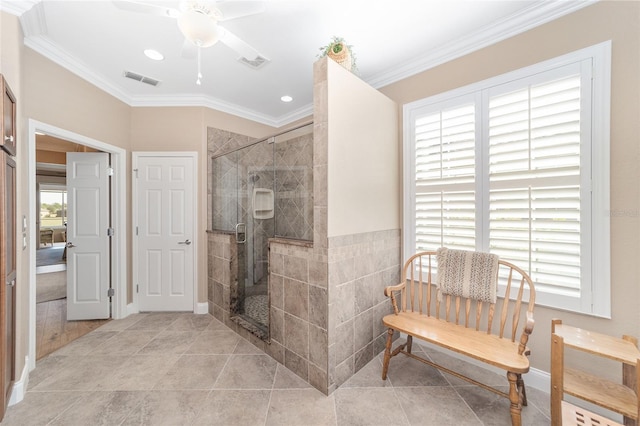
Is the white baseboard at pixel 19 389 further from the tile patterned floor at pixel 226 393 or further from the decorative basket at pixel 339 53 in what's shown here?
the decorative basket at pixel 339 53

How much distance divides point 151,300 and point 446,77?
424 cm

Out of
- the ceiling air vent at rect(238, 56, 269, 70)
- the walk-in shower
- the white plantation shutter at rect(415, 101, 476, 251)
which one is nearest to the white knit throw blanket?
the white plantation shutter at rect(415, 101, 476, 251)

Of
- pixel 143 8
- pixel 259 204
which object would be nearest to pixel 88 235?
pixel 259 204

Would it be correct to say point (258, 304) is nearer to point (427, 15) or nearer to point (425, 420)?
point (425, 420)

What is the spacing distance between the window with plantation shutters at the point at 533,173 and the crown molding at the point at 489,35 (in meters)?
Result: 0.33

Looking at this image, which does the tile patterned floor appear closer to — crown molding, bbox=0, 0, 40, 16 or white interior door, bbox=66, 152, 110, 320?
white interior door, bbox=66, 152, 110, 320

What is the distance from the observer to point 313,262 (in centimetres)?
186

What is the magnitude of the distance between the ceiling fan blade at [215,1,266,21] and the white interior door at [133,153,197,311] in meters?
2.15

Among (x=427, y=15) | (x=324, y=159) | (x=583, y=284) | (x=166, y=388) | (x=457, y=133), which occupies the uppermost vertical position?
(x=427, y=15)

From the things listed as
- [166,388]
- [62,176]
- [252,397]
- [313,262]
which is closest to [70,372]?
[166,388]

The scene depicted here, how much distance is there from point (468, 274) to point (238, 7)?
242 centimetres

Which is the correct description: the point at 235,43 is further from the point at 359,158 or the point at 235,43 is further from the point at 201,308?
the point at 201,308

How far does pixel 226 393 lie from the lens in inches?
70.4

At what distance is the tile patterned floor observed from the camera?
1570mm
